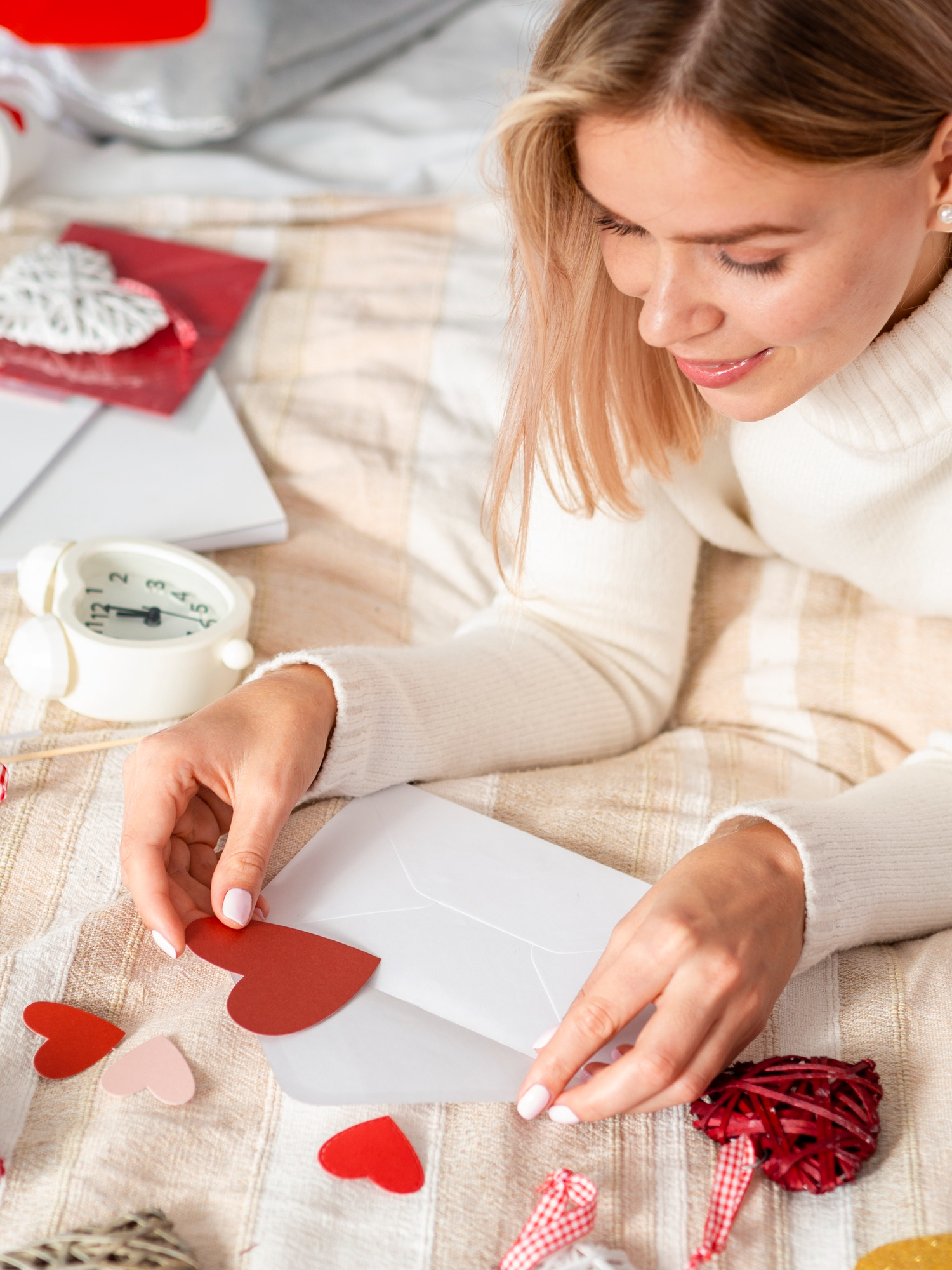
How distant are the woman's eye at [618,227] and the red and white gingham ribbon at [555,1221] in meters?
0.53

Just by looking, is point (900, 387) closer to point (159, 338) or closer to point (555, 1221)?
point (555, 1221)

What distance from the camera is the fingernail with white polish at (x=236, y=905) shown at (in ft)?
2.31

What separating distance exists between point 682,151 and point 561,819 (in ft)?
1.47

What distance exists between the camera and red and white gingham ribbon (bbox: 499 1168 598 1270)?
0.58 m

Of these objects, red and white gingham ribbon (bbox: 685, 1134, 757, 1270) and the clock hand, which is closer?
red and white gingham ribbon (bbox: 685, 1134, 757, 1270)

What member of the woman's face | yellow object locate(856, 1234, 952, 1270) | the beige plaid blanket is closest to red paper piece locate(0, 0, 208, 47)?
the beige plaid blanket

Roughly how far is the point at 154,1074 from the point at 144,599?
1.33 feet

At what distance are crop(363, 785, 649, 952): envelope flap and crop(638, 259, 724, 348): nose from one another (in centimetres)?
34

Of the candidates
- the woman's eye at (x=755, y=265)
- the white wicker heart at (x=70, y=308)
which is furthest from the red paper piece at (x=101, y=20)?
the woman's eye at (x=755, y=265)

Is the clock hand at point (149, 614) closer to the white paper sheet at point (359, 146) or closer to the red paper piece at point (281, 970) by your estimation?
the red paper piece at point (281, 970)

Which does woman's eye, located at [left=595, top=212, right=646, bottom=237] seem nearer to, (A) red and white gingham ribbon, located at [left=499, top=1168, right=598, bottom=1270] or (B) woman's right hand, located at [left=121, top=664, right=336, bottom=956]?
(B) woman's right hand, located at [left=121, top=664, right=336, bottom=956]

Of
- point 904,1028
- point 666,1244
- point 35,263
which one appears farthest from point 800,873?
point 35,263

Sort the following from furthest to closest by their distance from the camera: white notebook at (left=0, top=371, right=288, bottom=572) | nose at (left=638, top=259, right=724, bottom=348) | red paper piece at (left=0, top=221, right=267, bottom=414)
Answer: red paper piece at (left=0, top=221, right=267, bottom=414)
white notebook at (left=0, top=371, right=288, bottom=572)
nose at (left=638, top=259, right=724, bottom=348)

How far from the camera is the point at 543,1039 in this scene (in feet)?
2.20
